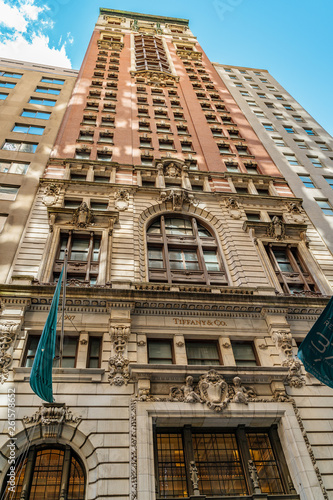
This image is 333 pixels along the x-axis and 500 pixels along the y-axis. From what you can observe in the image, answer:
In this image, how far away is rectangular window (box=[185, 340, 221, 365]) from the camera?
1775 centimetres

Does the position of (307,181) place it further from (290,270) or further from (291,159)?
(290,270)

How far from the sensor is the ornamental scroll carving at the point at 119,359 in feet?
51.2

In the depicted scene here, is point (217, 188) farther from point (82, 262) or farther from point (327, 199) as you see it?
point (82, 262)

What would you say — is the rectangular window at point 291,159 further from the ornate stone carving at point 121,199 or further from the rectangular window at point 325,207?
the ornate stone carving at point 121,199

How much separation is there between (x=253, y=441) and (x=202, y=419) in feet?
8.04

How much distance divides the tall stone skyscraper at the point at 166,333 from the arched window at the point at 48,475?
0.15 ft

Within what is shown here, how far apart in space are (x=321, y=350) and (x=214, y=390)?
5.04 m

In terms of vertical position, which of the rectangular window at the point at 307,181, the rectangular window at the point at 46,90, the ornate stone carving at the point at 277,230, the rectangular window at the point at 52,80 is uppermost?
the rectangular window at the point at 52,80

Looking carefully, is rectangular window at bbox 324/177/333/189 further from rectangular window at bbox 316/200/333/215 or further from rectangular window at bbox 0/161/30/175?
rectangular window at bbox 0/161/30/175

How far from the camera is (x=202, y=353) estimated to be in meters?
18.1

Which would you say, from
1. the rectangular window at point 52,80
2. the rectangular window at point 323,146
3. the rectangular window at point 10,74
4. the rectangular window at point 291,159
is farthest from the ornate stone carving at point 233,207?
the rectangular window at point 10,74

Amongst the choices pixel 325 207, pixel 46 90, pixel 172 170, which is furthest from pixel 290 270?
pixel 46 90

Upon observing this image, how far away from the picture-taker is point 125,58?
2085 inches

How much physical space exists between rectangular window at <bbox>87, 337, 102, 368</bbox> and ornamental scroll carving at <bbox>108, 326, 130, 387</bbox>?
90cm
